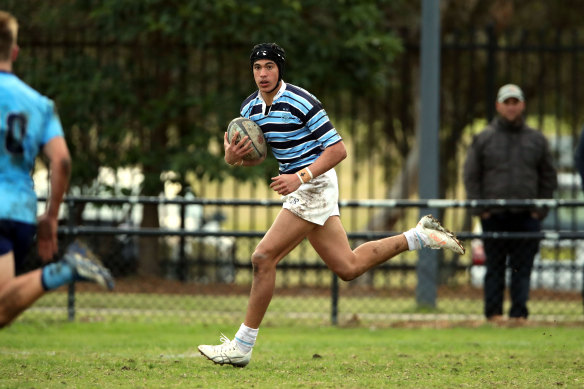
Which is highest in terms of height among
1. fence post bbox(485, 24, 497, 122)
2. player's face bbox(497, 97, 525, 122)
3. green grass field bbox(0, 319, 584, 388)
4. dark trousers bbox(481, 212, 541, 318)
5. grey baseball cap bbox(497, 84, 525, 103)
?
fence post bbox(485, 24, 497, 122)

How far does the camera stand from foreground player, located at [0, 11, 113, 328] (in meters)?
5.56

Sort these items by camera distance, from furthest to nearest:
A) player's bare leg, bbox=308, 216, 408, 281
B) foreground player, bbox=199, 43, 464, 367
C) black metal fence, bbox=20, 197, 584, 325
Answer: black metal fence, bbox=20, 197, 584, 325 < player's bare leg, bbox=308, 216, 408, 281 < foreground player, bbox=199, 43, 464, 367

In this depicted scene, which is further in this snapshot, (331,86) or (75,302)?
(331,86)

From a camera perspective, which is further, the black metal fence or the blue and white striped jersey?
the black metal fence

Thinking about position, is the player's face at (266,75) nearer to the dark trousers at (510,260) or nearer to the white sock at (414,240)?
the white sock at (414,240)

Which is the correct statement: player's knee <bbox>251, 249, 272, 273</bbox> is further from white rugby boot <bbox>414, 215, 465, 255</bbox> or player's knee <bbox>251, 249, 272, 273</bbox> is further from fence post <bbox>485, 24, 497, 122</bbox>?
fence post <bbox>485, 24, 497, 122</bbox>

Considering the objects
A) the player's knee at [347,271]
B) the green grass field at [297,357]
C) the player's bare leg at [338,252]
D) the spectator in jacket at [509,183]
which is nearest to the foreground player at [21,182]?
the green grass field at [297,357]

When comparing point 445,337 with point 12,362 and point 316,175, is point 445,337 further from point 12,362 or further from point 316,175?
point 12,362

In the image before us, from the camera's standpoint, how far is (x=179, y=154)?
46.7 feet

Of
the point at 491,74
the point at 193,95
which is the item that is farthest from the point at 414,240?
the point at 193,95

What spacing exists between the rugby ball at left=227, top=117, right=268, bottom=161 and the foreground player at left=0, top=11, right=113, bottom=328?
5.84 ft

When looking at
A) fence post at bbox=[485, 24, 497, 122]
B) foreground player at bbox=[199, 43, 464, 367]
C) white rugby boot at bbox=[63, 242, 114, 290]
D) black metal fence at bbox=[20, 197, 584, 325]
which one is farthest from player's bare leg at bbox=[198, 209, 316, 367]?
fence post at bbox=[485, 24, 497, 122]

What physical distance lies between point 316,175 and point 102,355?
2528mm

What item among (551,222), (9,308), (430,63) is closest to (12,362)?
(9,308)
